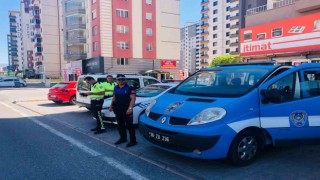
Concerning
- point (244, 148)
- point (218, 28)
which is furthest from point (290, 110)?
point (218, 28)

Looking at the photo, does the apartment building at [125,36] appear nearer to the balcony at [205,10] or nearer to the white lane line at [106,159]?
the white lane line at [106,159]

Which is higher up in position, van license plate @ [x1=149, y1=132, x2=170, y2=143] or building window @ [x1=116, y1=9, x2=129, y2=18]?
building window @ [x1=116, y1=9, x2=129, y2=18]

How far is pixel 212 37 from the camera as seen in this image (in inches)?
3167

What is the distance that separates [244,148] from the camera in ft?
14.0

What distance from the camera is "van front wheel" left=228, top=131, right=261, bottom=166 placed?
4098 mm

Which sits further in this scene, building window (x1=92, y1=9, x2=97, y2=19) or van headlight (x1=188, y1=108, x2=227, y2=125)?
building window (x1=92, y1=9, x2=97, y2=19)

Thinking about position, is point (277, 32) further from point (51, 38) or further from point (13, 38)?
point (13, 38)

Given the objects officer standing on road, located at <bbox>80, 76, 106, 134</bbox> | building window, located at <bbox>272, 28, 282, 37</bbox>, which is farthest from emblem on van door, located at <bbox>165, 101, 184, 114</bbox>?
building window, located at <bbox>272, 28, 282, 37</bbox>

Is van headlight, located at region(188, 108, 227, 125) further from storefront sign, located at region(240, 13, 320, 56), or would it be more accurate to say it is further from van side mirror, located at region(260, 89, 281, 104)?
storefront sign, located at region(240, 13, 320, 56)

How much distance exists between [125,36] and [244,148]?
35.7 m

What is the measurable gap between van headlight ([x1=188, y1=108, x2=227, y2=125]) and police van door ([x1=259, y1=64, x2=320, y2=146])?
2.72ft

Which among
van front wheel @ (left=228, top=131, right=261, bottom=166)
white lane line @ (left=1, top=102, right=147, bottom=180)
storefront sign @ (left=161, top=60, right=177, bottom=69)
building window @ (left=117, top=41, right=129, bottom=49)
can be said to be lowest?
white lane line @ (left=1, top=102, right=147, bottom=180)

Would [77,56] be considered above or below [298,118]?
above

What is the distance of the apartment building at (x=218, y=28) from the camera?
224 feet
